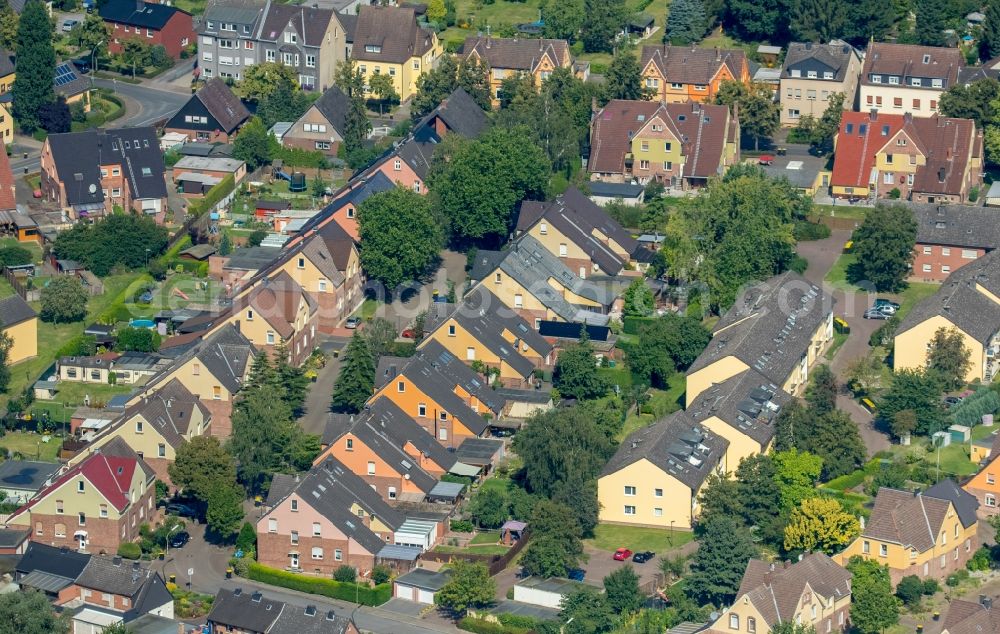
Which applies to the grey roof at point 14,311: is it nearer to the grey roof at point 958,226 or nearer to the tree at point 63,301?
the tree at point 63,301

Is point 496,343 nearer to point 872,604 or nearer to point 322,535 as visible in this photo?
point 322,535

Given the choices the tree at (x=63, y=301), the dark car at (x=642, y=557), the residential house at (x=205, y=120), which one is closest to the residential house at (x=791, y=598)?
the dark car at (x=642, y=557)

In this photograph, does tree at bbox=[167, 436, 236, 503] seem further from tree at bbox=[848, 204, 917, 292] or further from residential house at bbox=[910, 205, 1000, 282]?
residential house at bbox=[910, 205, 1000, 282]

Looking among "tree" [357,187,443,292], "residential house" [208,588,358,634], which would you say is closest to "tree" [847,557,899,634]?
"residential house" [208,588,358,634]

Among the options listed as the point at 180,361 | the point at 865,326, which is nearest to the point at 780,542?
the point at 865,326

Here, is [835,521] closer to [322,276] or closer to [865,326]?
[865,326]

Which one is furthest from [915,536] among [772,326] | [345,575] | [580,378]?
[345,575]
